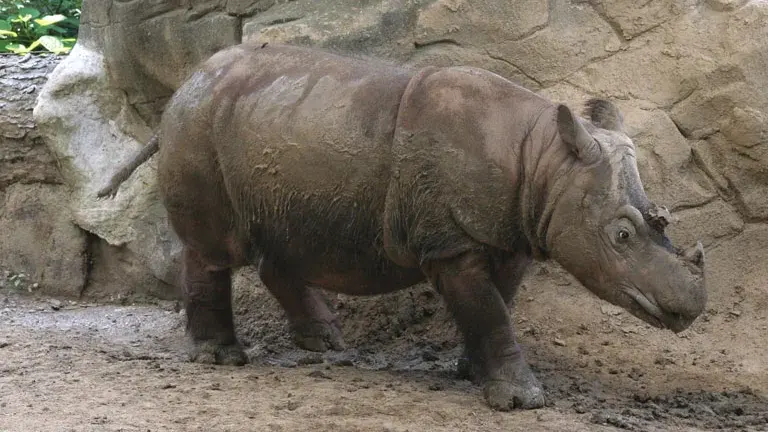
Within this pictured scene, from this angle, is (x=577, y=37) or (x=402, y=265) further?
(x=577, y=37)

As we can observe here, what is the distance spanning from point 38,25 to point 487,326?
6118 mm

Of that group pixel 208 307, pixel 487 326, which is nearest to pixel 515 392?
pixel 487 326

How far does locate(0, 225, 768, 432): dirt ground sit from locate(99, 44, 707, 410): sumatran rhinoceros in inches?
11.9

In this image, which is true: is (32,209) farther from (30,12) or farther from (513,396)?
(513,396)

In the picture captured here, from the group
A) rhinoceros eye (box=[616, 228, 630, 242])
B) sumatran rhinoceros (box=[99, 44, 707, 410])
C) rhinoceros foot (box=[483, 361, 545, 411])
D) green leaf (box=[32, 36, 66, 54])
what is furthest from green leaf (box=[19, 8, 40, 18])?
rhinoceros eye (box=[616, 228, 630, 242])

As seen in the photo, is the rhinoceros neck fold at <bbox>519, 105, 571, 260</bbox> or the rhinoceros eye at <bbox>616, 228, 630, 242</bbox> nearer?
the rhinoceros eye at <bbox>616, 228, 630, 242</bbox>

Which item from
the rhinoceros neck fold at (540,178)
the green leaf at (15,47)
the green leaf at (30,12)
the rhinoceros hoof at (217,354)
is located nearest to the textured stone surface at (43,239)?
the green leaf at (15,47)

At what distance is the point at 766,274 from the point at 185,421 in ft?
10.6

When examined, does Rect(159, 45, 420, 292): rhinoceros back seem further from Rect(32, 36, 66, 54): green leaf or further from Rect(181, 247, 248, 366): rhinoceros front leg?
Rect(32, 36, 66, 54): green leaf

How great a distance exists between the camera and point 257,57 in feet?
20.4

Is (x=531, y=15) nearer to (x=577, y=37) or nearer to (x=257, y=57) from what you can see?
(x=577, y=37)

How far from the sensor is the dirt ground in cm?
518

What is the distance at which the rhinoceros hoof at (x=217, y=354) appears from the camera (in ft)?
20.8

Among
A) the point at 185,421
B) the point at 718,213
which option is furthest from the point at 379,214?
the point at 718,213
